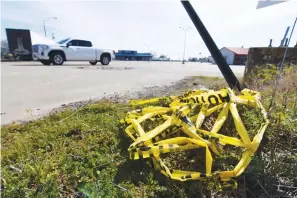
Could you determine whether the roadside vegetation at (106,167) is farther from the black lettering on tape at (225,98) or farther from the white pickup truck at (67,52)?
the white pickup truck at (67,52)

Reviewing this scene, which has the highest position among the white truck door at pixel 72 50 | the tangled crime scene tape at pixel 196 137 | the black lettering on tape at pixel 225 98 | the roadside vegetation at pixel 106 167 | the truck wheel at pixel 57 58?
the white truck door at pixel 72 50

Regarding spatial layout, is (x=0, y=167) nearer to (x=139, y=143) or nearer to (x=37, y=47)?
(x=139, y=143)

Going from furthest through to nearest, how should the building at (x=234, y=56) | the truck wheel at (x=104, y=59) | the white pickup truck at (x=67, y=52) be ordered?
the building at (x=234, y=56), the truck wheel at (x=104, y=59), the white pickup truck at (x=67, y=52)

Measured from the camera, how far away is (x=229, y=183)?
1.41 m

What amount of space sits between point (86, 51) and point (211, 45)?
499 inches

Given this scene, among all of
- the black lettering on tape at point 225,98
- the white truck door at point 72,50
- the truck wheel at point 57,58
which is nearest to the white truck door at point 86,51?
the white truck door at point 72,50

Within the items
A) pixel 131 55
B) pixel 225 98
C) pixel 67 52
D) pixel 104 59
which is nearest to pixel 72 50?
pixel 67 52

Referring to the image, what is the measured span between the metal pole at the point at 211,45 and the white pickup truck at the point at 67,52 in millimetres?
11402

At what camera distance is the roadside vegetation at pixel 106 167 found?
1402 mm

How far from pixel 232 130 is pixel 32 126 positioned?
2520 millimetres

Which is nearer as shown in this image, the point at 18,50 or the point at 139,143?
the point at 139,143

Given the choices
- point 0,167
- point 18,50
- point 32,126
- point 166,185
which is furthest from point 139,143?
point 18,50

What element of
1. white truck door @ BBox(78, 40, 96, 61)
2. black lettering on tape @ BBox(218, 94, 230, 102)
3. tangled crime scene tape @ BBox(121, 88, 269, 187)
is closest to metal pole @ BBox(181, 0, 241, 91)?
tangled crime scene tape @ BBox(121, 88, 269, 187)

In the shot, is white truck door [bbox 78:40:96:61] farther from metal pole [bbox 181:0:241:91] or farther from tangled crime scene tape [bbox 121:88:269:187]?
tangled crime scene tape [bbox 121:88:269:187]
